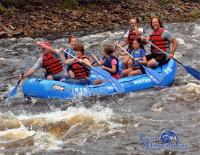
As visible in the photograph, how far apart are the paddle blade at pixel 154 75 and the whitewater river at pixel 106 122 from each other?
8.0 inches

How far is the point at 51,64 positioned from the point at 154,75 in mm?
2346

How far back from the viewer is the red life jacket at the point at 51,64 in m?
10.2

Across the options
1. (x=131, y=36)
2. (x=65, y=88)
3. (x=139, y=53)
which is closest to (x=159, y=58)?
(x=139, y=53)

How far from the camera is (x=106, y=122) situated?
28.1 ft

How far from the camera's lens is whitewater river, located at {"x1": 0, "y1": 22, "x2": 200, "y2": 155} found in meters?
7.59

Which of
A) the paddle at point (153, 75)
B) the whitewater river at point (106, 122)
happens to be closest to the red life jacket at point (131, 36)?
the paddle at point (153, 75)

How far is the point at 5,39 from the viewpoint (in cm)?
1892

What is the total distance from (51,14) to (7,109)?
13300mm

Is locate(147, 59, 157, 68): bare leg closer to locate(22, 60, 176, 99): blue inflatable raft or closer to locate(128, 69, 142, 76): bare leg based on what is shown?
locate(128, 69, 142, 76): bare leg

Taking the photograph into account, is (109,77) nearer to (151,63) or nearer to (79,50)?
(79,50)

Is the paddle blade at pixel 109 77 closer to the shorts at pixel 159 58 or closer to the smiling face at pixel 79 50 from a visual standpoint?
the smiling face at pixel 79 50

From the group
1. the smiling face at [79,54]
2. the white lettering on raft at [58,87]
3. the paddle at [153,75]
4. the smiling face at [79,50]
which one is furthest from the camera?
the paddle at [153,75]

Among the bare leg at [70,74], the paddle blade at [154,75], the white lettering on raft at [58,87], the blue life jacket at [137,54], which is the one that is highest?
→ the blue life jacket at [137,54]

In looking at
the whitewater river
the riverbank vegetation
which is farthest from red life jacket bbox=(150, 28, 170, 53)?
the riverbank vegetation
